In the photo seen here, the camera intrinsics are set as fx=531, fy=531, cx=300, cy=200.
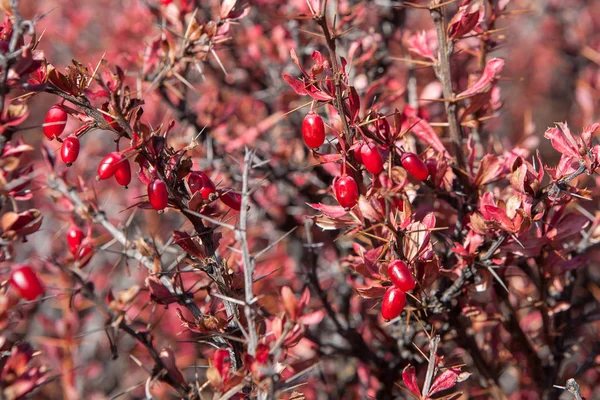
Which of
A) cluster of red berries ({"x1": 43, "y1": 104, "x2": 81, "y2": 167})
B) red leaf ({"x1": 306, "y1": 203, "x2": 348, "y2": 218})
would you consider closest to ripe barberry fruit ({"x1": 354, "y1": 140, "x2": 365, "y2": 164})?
red leaf ({"x1": 306, "y1": 203, "x2": 348, "y2": 218})

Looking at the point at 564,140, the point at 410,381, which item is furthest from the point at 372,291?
the point at 564,140

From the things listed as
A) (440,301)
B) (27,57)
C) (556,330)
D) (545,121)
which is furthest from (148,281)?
(545,121)

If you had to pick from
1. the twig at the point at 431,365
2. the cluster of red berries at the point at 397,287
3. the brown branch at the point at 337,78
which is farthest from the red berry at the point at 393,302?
the brown branch at the point at 337,78

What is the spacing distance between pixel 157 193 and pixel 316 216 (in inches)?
15.0

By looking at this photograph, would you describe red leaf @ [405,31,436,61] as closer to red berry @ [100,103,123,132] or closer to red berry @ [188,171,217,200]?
red berry @ [188,171,217,200]

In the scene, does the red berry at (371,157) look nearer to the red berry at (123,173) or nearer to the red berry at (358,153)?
the red berry at (358,153)

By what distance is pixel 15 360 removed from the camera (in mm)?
1102

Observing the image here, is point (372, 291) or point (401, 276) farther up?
point (401, 276)

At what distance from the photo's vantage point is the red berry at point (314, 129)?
3.55 feet

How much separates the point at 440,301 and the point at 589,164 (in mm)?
470

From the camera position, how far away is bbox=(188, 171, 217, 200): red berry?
117 cm

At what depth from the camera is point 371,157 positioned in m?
1.08

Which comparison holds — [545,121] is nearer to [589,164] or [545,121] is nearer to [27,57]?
[589,164]

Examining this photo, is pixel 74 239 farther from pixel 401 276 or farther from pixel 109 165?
pixel 401 276
